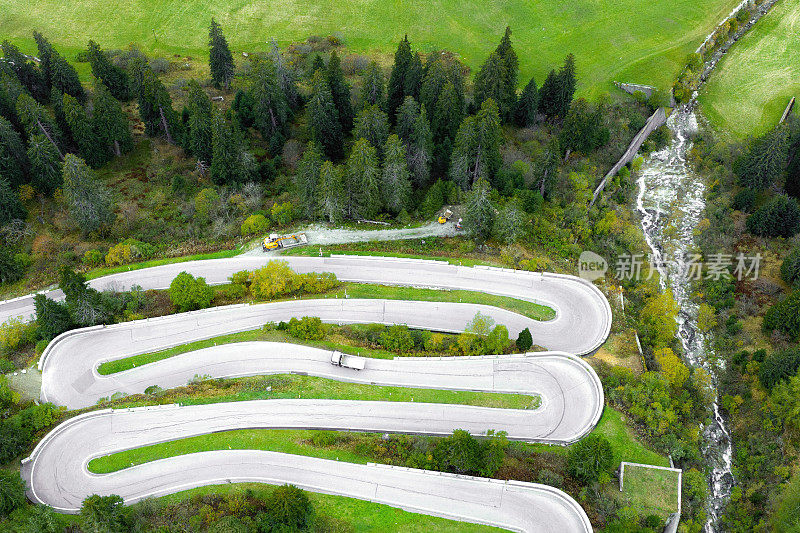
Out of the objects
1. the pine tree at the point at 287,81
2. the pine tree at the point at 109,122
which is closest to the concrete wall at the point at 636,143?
the pine tree at the point at 287,81

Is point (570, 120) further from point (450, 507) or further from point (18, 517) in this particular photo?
point (18, 517)

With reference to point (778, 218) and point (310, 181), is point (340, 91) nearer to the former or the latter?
point (310, 181)

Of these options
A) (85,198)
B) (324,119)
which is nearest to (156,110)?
(85,198)

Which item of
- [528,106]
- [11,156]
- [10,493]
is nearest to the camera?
[10,493]

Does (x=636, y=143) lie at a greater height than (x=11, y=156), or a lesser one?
greater

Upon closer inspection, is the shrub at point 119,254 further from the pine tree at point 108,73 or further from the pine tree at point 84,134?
the pine tree at point 108,73
